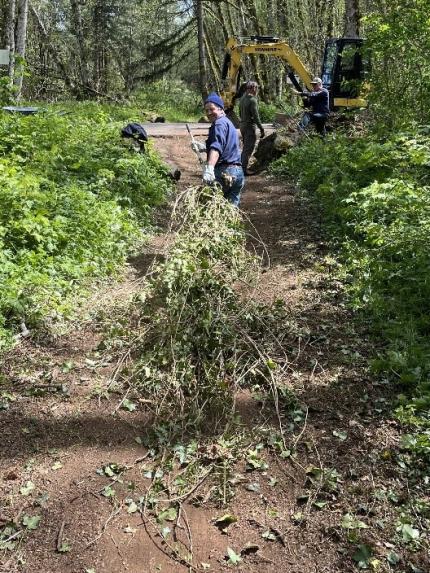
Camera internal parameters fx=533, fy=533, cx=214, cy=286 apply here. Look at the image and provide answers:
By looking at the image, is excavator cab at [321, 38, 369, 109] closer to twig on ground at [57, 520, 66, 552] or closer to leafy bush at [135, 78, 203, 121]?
leafy bush at [135, 78, 203, 121]

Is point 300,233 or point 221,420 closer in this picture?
point 221,420

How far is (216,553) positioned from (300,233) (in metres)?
5.80

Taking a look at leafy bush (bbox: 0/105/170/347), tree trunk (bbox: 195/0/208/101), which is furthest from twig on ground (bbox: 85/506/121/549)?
tree trunk (bbox: 195/0/208/101)

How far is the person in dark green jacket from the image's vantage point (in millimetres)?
11570

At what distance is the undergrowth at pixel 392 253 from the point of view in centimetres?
414

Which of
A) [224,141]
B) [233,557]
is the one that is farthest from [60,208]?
[233,557]

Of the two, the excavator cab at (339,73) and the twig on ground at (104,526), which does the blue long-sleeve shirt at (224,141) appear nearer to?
the twig on ground at (104,526)

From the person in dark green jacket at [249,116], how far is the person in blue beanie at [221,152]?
538 cm

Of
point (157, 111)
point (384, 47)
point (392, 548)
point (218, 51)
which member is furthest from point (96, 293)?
point (218, 51)

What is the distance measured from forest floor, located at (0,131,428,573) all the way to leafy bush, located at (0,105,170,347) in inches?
25.9

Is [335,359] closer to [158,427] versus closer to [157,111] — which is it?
[158,427]

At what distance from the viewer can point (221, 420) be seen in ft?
13.0

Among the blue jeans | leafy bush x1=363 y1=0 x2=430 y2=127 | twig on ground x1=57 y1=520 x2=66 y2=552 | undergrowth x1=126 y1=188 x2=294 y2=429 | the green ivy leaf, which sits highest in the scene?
leafy bush x1=363 y1=0 x2=430 y2=127

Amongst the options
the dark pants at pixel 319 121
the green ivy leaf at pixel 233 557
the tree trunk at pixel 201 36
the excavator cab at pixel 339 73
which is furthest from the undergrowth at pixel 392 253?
the tree trunk at pixel 201 36
